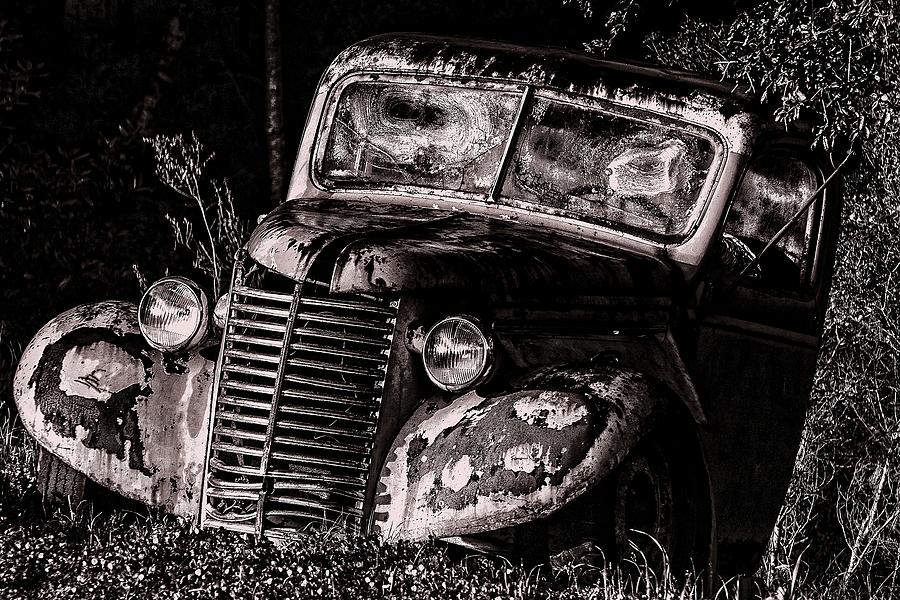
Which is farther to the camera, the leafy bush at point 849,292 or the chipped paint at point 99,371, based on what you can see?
the leafy bush at point 849,292

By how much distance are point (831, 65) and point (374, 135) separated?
1885 mm

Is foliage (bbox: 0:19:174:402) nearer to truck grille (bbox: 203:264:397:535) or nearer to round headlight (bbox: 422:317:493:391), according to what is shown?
truck grille (bbox: 203:264:397:535)

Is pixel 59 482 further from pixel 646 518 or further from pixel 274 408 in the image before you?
pixel 646 518

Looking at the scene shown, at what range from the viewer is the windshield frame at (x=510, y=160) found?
4555mm

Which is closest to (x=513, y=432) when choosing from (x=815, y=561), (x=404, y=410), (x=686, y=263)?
(x=404, y=410)

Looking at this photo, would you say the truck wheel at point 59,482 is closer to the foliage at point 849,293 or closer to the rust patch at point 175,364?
the rust patch at point 175,364

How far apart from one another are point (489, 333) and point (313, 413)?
593 mm

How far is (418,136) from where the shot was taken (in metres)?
4.99

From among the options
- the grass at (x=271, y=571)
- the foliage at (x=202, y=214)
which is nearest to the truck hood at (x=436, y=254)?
the grass at (x=271, y=571)

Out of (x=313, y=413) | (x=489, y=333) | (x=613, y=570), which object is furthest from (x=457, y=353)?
(x=613, y=570)

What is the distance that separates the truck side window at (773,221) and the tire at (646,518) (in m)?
1.04

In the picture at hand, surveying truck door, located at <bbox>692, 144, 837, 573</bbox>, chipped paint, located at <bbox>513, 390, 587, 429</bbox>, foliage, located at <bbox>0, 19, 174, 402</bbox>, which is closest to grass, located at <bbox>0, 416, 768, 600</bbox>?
chipped paint, located at <bbox>513, 390, 587, 429</bbox>

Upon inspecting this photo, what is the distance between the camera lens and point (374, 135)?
16.9 feet

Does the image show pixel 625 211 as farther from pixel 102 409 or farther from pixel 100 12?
pixel 100 12
